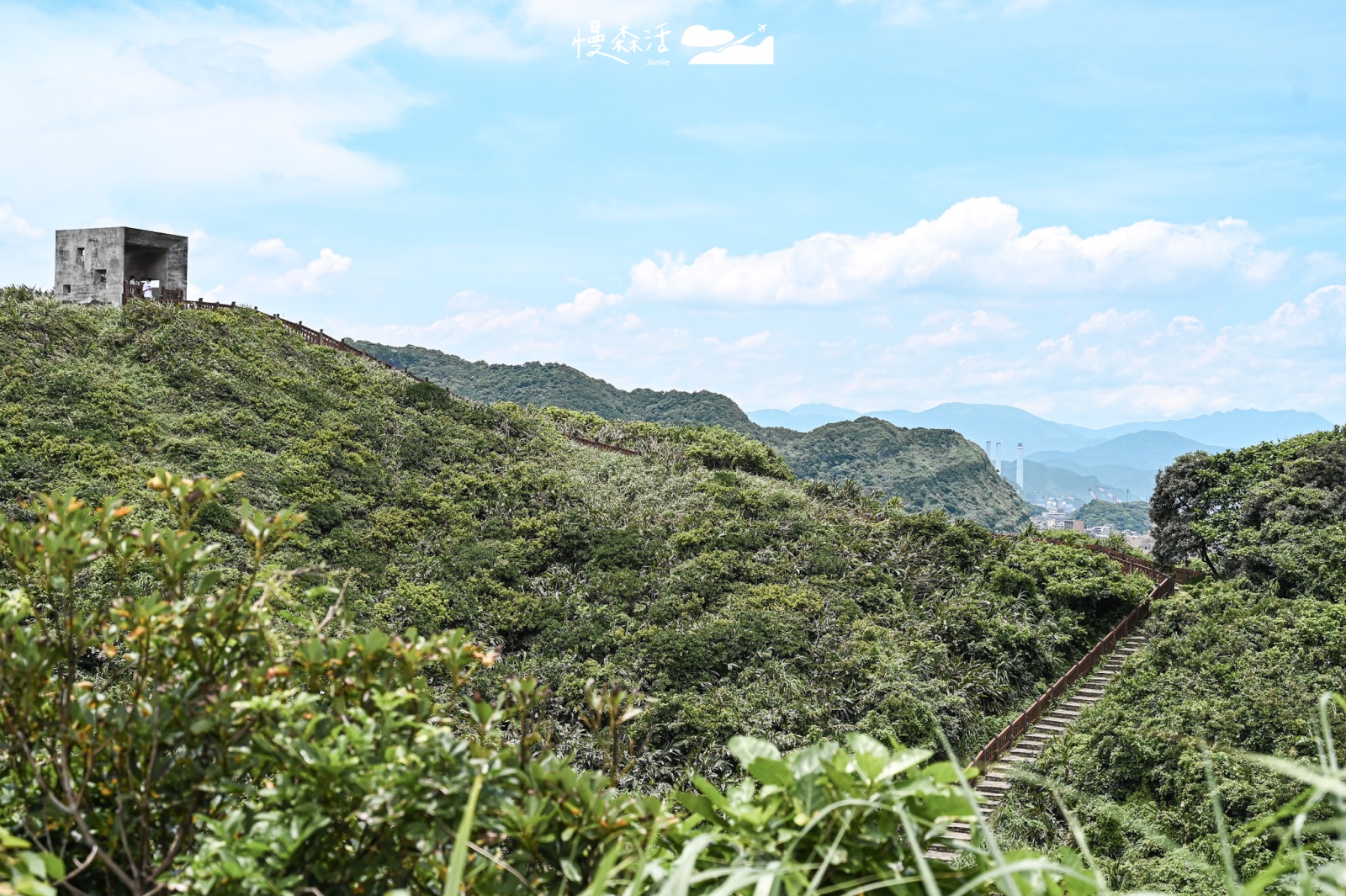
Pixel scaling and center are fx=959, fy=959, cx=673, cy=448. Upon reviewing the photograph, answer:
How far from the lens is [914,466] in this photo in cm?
6369

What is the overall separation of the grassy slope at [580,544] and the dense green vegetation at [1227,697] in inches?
75.7

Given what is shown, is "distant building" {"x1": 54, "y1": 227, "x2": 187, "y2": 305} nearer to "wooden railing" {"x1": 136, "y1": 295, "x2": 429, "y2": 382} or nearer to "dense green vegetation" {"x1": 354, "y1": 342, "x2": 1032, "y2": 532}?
"wooden railing" {"x1": 136, "y1": 295, "x2": 429, "y2": 382}

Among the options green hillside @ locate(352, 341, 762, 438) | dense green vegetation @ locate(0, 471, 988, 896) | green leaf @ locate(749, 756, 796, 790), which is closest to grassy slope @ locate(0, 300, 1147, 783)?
dense green vegetation @ locate(0, 471, 988, 896)

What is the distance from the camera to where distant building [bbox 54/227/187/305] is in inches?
870

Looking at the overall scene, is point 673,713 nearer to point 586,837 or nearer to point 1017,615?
point 1017,615

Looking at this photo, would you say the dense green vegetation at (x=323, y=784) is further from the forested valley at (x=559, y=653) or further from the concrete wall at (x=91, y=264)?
the concrete wall at (x=91, y=264)

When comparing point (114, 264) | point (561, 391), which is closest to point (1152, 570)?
point (114, 264)

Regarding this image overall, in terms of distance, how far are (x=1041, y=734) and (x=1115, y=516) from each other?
120 metres

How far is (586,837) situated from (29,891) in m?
0.95

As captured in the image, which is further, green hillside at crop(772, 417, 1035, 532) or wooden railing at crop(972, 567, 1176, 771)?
green hillside at crop(772, 417, 1035, 532)

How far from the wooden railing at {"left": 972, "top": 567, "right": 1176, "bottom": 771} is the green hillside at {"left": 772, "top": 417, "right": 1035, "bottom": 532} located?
41012 mm

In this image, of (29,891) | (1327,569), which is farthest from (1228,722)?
(29,891)

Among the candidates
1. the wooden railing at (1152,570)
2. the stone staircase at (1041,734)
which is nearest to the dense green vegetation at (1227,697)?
the stone staircase at (1041,734)

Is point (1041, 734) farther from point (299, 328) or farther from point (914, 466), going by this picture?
point (914, 466)
